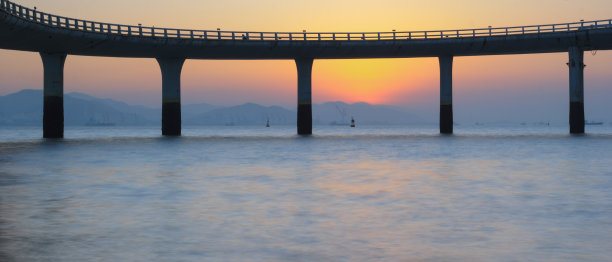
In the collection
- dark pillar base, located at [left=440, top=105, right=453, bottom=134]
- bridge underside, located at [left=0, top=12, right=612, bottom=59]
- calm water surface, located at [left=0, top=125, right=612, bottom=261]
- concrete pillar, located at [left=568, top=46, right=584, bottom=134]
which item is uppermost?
bridge underside, located at [left=0, top=12, right=612, bottom=59]

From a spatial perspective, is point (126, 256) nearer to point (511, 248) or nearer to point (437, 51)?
point (511, 248)

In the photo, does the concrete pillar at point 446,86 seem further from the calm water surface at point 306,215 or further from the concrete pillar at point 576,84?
the calm water surface at point 306,215

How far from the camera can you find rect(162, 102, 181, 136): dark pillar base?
78.2 m

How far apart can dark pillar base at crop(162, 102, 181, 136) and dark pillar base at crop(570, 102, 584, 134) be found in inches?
1734

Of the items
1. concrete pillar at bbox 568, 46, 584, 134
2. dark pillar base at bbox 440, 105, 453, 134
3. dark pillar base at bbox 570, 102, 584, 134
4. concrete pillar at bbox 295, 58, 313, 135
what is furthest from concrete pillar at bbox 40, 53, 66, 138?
dark pillar base at bbox 570, 102, 584, 134

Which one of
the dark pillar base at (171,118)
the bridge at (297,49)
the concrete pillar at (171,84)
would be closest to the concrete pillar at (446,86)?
the bridge at (297,49)

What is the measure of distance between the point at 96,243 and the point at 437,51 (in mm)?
68922

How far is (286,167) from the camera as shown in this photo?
3262 cm

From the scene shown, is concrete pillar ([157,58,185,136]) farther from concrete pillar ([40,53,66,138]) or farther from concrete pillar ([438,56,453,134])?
concrete pillar ([438,56,453,134])

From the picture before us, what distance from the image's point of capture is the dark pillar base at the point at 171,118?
257 feet

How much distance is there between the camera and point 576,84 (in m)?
76.2

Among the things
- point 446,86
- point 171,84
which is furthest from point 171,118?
point 446,86

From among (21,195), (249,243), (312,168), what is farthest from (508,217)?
(312,168)

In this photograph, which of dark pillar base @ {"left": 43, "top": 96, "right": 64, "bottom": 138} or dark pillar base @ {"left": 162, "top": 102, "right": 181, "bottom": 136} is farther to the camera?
dark pillar base @ {"left": 162, "top": 102, "right": 181, "bottom": 136}
